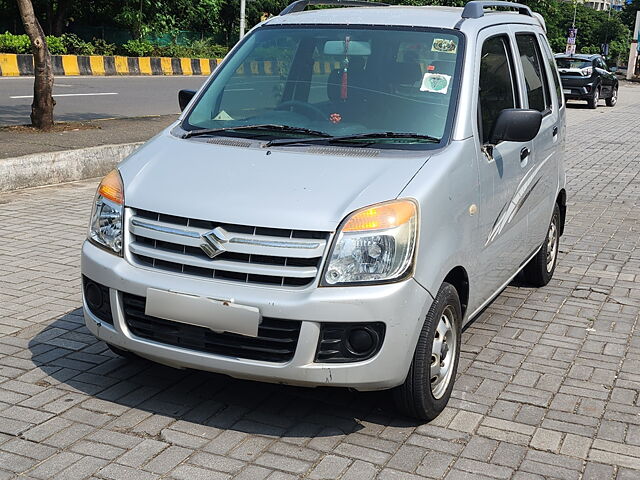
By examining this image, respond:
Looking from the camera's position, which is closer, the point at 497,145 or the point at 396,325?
the point at 396,325

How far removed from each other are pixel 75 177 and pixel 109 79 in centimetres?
1632

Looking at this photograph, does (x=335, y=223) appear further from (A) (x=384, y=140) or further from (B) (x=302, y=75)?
(B) (x=302, y=75)

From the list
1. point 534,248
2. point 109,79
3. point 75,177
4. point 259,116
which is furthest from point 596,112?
point 259,116

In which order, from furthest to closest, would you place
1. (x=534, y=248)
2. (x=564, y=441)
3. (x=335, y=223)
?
1. (x=534, y=248)
2. (x=564, y=441)
3. (x=335, y=223)

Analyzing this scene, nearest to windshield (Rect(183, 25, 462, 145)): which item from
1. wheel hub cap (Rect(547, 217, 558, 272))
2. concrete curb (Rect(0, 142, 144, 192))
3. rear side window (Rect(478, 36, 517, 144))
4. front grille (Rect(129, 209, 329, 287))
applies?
rear side window (Rect(478, 36, 517, 144))

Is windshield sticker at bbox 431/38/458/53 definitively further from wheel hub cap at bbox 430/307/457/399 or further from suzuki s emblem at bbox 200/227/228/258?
suzuki s emblem at bbox 200/227/228/258

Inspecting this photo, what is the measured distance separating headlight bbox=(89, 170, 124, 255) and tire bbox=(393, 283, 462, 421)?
55.3 inches

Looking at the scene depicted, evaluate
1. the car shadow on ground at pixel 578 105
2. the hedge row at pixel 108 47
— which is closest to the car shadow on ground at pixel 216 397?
the hedge row at pixel 108 47

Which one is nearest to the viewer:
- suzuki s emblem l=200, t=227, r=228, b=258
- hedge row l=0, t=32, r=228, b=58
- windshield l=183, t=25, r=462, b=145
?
suzuki s emblem l=200, t=227, r=228, b=258

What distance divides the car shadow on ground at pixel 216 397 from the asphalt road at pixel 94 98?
374 inches

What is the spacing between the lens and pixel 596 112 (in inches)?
1082

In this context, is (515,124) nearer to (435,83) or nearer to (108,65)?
(435,83)

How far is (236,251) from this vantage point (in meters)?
4.02

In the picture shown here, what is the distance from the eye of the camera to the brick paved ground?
155 inches
